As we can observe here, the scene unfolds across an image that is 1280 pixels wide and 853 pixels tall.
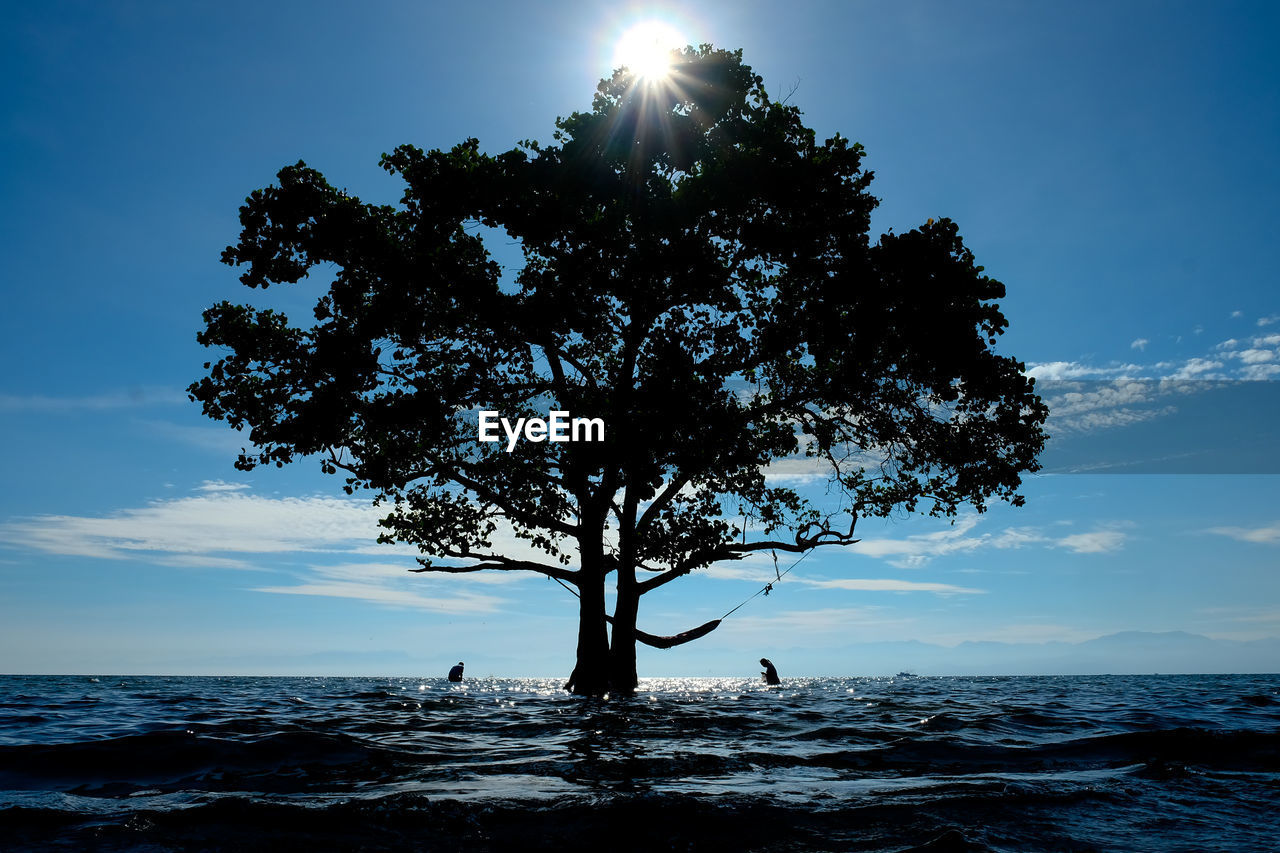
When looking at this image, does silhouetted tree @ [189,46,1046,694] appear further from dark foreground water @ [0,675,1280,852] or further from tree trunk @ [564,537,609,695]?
dark foreground water @ [0,675,1280,852]

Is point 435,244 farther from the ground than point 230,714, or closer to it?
farther from the ground

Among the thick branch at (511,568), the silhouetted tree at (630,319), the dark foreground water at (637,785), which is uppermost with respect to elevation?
the silhouetted tree at (630,319)

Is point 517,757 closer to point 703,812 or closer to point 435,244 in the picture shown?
point 703,812

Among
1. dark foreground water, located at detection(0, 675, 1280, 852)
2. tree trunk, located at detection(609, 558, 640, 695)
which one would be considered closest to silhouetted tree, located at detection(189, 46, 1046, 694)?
tree trunk, located at detection(609, 558, 640, 695)

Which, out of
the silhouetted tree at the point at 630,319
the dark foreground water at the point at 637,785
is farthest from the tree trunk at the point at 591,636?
the dark foreground water at the point at 637,785

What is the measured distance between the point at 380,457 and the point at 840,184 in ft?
51.5

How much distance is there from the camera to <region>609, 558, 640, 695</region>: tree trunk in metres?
24.5

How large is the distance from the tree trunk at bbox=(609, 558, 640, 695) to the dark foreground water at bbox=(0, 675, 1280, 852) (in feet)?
34.4

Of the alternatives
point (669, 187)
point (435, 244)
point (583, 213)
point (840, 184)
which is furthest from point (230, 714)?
point (840, 184)

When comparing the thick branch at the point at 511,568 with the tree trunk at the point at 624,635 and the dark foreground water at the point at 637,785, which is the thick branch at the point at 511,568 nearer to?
the tree trunk at the point at 624,635

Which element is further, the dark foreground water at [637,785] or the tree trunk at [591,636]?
the tree trunk at [591,636]

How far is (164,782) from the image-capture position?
26.0 feet

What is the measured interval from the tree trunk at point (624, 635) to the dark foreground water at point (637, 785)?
10471 millimetres

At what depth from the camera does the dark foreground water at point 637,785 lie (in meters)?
5.61
